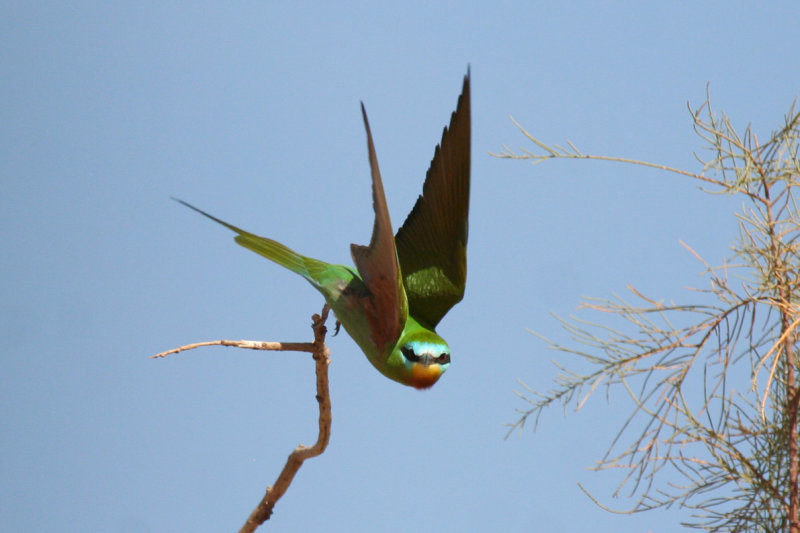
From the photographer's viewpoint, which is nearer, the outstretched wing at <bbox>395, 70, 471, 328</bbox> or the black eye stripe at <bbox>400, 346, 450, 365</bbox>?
the black eye stripe at <bbox>400, 346, 450, 365</bbox>

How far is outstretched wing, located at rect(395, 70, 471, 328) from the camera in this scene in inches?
61.8

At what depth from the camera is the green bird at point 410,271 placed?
1453 mm

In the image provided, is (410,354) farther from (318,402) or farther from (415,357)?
(318,402)

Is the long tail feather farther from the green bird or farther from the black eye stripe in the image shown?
the black eye stripe

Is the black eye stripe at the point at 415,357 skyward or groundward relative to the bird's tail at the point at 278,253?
groundward

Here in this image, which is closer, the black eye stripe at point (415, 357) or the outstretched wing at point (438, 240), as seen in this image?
the black eye stripe at point (415, 357)

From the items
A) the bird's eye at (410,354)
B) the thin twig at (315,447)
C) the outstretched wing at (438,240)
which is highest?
the outstretched wing at (438,240)

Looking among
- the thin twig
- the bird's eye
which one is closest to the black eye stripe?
the bird's eye

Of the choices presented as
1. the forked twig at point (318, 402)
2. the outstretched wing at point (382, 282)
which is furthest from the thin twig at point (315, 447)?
the outstretched wing at point (382, 282)

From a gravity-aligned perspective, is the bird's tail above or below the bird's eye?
above

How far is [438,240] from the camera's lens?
5.41 feet

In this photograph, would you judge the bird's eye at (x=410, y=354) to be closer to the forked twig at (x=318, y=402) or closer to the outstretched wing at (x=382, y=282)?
the outstretched wing at (x=382, y=282)

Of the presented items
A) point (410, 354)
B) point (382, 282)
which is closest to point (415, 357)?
point (410, 354)

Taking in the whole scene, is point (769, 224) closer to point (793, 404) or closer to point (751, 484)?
point (793, 404)
